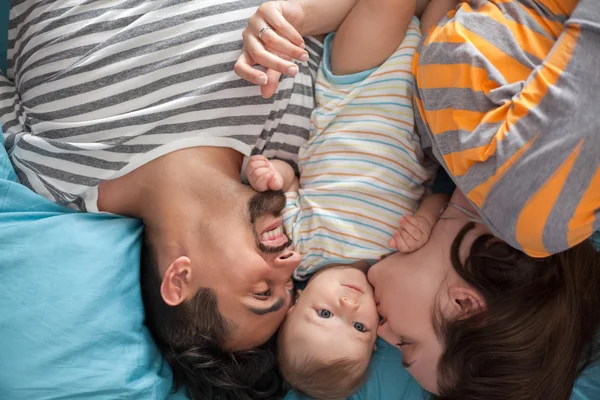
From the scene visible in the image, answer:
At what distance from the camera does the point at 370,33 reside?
1.22m

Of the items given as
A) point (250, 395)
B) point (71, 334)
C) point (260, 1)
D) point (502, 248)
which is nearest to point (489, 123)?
point (502, 248)

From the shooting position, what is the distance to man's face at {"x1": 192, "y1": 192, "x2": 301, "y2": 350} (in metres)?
1.17

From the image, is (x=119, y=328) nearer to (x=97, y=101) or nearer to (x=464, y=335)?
(x=97, y=101)

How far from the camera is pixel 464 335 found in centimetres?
114

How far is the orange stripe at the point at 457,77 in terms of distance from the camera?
104cm

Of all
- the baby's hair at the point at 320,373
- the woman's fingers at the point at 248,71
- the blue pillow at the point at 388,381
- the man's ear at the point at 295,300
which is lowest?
the blue pillow at the point at 388,381

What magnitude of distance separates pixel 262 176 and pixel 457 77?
44 cm

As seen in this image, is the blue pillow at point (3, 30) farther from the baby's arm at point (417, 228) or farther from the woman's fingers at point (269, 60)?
the baby's arm at point (417, 228)

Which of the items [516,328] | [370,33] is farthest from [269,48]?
[516,328]

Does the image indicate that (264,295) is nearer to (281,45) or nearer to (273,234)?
(273,234)

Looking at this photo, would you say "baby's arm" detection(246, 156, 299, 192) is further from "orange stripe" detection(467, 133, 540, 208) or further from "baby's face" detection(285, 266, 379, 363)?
"orange stripe" detection(467, 133, 540, 208)

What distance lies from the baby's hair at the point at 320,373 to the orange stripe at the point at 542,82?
22.0 inches

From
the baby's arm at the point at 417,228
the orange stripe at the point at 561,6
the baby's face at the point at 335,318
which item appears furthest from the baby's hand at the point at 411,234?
the orange stripe at the point at 561,6

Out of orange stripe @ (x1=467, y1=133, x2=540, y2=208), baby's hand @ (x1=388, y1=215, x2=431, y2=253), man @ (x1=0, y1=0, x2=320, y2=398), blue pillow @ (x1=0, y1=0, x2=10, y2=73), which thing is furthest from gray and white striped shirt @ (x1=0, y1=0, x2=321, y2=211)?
orange stripe @ (x1=467, y1=133, x2=540, y2=208)
